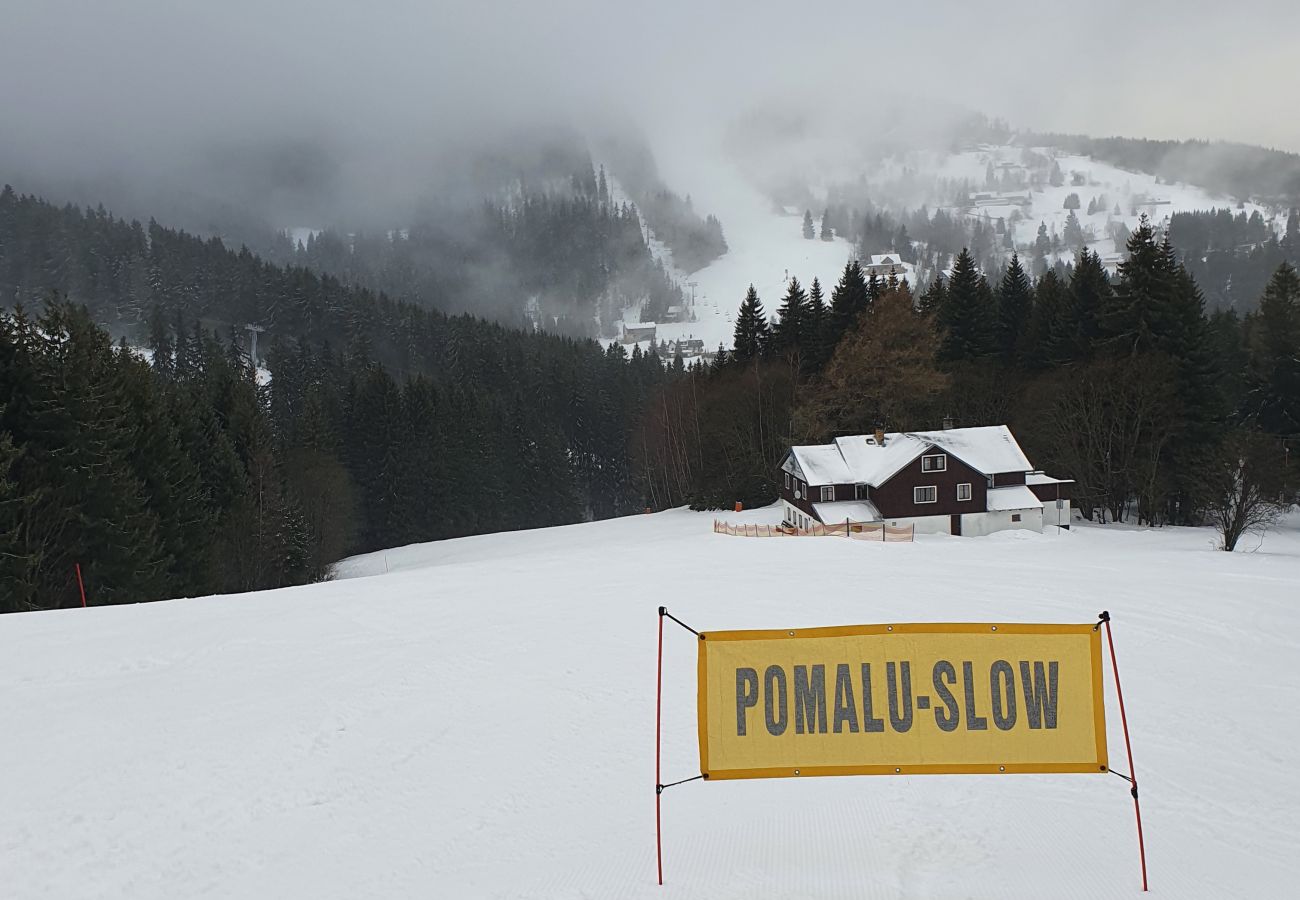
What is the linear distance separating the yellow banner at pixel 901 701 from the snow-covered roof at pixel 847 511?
3073 centimetres

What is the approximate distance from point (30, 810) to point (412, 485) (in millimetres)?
56024

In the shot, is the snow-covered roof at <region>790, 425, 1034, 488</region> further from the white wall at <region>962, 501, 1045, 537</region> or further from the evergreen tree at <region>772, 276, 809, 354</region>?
the evergreen tree at <region>772, 276, 809, 354</region>

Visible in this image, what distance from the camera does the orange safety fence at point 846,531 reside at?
106 feet

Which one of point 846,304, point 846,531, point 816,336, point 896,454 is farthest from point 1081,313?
point 846,531

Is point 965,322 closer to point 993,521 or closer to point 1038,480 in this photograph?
point 1038,480

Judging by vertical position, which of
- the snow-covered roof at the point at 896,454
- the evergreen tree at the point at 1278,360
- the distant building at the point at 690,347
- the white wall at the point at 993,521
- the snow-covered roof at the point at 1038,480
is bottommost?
the white wall at the point at 993,521

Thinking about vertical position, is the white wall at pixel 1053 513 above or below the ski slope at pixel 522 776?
below

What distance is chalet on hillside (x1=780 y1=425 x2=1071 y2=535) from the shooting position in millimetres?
36156

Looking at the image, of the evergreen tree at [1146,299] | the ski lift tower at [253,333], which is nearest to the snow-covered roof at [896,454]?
the evergreen tree at [1146,299]

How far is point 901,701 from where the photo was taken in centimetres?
571

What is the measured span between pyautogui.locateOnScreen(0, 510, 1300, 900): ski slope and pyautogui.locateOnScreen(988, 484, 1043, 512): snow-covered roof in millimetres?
20540

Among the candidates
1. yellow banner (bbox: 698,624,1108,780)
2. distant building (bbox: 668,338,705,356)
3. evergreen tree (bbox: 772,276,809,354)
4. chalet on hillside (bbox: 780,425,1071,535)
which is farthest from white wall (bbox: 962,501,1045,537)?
distant building (bbox: 668,338,705,356)

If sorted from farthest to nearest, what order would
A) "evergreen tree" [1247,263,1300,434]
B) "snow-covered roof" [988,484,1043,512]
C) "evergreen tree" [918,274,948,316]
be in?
"evergreen tree" [918,274,948,316], "evergreen tree" [1247,263,1300,434], "snow-covered roof" [988,484,1043,512]

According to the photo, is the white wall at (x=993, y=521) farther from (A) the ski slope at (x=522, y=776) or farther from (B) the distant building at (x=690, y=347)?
(B) the distant building at (x=690, y=347)
